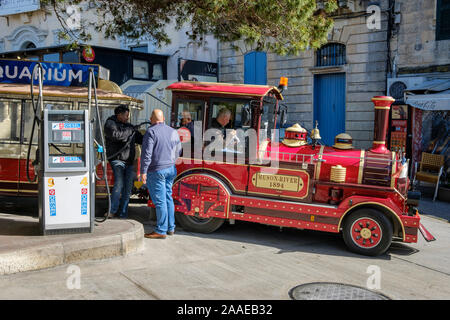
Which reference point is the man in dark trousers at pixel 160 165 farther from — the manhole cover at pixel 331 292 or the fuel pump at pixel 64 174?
the manhole cover at pixel 331 292

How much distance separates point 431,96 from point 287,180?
6906mm

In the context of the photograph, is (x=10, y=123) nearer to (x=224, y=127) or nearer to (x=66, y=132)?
(x=66, y=132)

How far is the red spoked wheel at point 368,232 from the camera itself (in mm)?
5742

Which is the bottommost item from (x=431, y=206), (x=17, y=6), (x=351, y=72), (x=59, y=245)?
(x=431, y=206)

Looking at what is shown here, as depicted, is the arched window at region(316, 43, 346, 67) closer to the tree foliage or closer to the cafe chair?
the cafe chair

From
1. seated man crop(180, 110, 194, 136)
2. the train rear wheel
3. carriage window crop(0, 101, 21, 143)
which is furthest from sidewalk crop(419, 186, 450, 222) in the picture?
carriage window crop(0, 101, 21, 143)

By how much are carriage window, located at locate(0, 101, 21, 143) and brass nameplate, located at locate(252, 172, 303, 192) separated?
4.17 m

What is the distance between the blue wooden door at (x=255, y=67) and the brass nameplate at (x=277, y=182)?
10420mm

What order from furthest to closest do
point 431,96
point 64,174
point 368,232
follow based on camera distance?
point 431,96, point 368,232, point 64,174

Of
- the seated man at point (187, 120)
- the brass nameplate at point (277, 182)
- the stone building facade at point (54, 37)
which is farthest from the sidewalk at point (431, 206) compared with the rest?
the stone building facade at point (54, 37)

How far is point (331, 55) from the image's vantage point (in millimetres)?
14852

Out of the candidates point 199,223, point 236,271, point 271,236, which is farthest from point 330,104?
point 236,271

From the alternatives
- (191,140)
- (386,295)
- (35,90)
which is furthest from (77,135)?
(386,295)

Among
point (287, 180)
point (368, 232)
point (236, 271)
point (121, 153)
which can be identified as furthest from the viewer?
point (121, 153)
